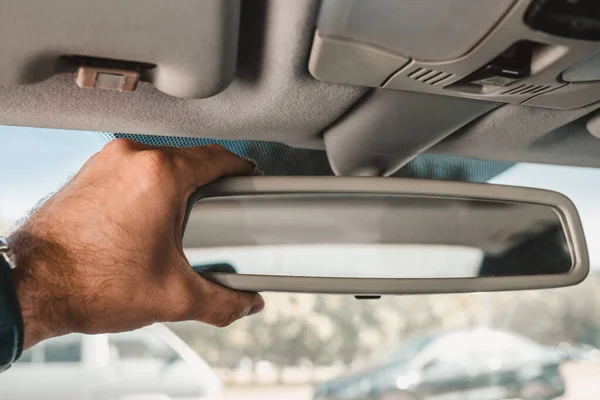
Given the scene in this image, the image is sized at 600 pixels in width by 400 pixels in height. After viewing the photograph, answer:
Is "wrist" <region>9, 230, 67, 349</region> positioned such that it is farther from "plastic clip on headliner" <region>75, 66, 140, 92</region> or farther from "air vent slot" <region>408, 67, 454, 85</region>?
"air vent slot" <region>408, 67, 454, 85</region>

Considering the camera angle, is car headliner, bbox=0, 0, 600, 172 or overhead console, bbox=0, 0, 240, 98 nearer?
overhead console, bbox=0, 0, 240, 98

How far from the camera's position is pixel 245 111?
3.07 feet

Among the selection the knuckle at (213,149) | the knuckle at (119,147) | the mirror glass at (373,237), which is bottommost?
the mirror glass at (373,237)

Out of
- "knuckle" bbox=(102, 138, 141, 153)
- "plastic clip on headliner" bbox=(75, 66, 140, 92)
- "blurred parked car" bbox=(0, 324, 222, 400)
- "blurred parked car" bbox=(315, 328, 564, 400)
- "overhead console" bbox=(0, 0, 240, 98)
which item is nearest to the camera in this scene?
"overhead console" bbox=(0, 0, 240, 98)

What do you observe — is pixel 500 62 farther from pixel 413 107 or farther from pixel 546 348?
pixel 546 348

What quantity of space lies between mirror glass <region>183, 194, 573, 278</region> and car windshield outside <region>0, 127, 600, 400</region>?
45.1 inches

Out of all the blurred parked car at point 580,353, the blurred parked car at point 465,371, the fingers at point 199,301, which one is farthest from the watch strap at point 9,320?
the blurred parked car at point 580,353

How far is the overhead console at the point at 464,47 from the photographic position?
0.63 meters

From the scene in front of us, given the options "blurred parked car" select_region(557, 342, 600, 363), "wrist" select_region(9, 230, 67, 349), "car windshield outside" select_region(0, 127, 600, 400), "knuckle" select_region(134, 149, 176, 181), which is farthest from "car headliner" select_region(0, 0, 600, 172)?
"blurred parked car" select_region(557, 342, 600, 363)

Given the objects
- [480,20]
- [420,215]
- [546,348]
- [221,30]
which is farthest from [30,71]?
[546,348]

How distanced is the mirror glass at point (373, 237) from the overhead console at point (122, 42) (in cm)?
19

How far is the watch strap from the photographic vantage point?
25.4 inches

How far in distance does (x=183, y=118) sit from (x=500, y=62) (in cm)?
46

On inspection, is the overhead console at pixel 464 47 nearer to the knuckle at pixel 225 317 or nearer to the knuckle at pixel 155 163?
the knuckle at pixel 155 163
